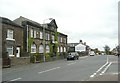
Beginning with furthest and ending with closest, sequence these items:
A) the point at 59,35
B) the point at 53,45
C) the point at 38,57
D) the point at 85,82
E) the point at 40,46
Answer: the point at 59,35 → the point at 53,45 → the point at 40,46 → the point at 38,57 → the point at 85,82

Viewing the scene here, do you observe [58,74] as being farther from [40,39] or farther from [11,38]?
[40,39]

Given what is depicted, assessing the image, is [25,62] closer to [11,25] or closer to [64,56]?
[11,25]

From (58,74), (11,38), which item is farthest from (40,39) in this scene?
(58,74)

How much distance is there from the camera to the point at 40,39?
57.2 m

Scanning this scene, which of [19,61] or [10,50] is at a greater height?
[10,50]

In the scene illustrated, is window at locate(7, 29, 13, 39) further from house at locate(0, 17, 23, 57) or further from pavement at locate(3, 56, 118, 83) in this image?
pavement at locate(3, 56, 118, 83)

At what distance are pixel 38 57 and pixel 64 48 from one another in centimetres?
3270

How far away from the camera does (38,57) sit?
153 ft

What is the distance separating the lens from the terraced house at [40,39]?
50.4 meters

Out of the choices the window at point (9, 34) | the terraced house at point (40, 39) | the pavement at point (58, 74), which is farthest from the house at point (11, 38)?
the pavement at point (58, 74)

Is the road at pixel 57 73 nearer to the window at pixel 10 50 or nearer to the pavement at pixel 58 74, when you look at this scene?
the pavement at pixel 58 74

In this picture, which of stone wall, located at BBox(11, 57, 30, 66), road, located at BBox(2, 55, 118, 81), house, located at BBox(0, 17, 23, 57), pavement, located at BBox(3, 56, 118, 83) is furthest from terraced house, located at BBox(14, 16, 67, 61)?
pavement, located at BBox(3, 56, 118, 83)

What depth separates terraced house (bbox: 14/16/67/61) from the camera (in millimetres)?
50438

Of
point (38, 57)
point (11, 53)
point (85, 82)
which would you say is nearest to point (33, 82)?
point (85, 82)
